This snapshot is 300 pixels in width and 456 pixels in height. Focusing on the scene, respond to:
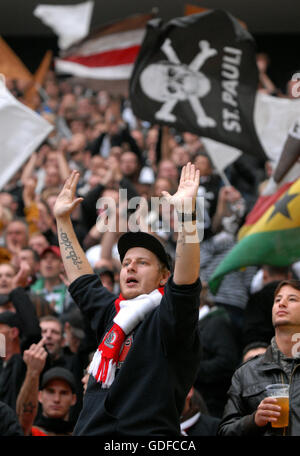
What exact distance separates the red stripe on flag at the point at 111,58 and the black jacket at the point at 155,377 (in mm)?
6591

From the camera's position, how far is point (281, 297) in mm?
4551

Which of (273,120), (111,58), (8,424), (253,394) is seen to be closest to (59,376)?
(8,424)

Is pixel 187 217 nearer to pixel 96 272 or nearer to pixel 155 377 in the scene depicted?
pixel 155 377

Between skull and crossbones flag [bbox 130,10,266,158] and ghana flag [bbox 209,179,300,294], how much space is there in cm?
96

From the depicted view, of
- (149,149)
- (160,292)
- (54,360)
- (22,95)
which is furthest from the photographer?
(22,95)

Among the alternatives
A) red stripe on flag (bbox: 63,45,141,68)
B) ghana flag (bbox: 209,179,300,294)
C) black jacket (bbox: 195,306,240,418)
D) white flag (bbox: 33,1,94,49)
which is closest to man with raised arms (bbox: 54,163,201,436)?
black jacket (bbox: 195,306,240,418)

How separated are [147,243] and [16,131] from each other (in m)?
3.09

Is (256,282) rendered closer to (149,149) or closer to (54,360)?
(54,360)

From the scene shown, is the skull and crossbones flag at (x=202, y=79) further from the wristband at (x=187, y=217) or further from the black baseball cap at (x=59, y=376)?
the wristband at (x=187, y=217)

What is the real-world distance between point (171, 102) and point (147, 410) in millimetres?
4499

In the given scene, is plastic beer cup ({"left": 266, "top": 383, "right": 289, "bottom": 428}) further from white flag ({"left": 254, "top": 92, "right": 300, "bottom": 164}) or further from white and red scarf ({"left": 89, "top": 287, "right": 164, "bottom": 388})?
white flag ({"left": 254, "top": 92, "right": 300, "bottom": 164})

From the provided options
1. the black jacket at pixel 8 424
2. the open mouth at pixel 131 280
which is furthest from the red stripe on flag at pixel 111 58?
the open mouth at pixel 131 280

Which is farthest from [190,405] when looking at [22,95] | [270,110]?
[22,95]

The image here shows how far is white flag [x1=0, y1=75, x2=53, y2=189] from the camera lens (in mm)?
6664
